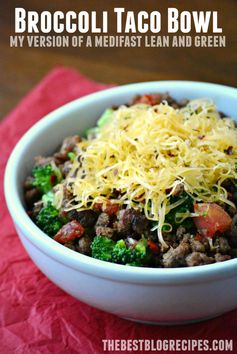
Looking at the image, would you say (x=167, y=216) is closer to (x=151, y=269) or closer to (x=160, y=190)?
(x=160, y=190)

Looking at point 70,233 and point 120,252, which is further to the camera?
point 70,233

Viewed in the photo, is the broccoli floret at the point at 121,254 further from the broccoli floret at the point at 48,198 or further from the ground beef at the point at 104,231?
the broccoli floret at the point at 48,198

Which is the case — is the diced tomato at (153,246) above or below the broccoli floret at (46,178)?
below

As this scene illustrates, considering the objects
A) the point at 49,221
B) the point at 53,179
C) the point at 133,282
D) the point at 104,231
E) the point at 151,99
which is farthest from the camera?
the point at 151,99

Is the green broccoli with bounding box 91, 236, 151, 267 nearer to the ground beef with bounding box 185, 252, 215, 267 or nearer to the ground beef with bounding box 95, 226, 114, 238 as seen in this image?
the ground beef with bounding box 95, 226, 114, 238

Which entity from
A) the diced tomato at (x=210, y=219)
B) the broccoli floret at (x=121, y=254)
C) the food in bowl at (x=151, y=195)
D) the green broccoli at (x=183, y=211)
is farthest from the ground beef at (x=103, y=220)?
the diced tomato at (x=210, y=219)

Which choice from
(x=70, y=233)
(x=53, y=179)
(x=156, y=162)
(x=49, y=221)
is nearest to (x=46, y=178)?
(x=53, y=179)

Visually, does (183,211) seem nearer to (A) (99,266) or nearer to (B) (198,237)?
(B) (198,237)
